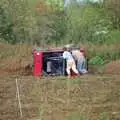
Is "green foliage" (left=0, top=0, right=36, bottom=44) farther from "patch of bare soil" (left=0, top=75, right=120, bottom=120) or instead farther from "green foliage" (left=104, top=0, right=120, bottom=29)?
"patch of bare soil" (left=0, top=75, right=120, bottom=120)

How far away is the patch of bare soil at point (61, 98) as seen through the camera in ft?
23.0

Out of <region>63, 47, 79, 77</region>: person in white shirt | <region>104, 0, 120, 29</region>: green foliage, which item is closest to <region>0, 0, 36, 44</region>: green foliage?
<region>104, 0, 120, 29</region>: green foliage

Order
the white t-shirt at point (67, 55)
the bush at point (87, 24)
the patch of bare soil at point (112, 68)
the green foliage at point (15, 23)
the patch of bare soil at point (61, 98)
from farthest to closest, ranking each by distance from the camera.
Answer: the green foliage at point (15, 23) → the bush at point (87, 24) → the patch of bare soil at point (112, 68) → the white t-shirt at point (67, 55) → the patch of bare soil at point (61, 98)

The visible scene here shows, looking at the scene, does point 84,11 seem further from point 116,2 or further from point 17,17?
point 17,17

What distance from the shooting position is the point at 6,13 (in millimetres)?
13930

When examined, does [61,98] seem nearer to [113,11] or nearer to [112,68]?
[112,68]

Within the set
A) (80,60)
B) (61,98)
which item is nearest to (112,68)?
(80,60)

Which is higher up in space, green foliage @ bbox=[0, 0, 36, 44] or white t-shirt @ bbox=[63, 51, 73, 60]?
green foliage @ bbox=[0, 0, 36, 44]

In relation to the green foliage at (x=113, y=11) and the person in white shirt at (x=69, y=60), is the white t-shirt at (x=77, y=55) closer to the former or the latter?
the person in white shirt at (x=69, y=60)

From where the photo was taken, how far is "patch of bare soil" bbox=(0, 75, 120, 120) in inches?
276

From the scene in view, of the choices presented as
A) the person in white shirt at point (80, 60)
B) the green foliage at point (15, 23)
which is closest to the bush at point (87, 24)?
the green foliage at point (15, 23)

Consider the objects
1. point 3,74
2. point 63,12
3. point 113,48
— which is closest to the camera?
point 3,74

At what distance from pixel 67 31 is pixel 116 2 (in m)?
1.85

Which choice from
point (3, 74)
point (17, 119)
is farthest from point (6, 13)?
point (17, 119)
